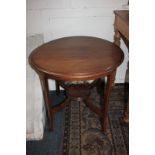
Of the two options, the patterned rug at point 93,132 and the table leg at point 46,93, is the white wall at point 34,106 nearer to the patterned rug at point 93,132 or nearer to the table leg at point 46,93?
the table leg at point 46,93

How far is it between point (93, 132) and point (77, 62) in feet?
1.83

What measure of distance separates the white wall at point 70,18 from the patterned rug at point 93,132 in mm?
598

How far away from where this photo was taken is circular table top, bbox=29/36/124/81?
1105mm

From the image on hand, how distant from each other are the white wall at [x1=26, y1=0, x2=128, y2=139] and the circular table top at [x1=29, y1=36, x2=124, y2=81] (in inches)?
10.2

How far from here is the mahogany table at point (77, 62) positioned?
43.7 inches

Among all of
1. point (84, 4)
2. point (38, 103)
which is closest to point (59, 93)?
point (38, 103)

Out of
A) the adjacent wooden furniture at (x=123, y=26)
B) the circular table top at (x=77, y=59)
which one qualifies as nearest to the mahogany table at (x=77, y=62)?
the circular table top at (x=77, y=59)

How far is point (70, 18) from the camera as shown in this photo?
1.70 meters

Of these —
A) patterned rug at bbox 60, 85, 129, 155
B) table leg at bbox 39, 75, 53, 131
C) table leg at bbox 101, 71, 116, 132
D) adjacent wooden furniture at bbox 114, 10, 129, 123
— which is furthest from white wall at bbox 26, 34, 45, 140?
adjacent wooden furniture at bbox 114, 10, 129, 123

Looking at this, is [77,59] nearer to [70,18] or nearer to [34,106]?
[34,106]

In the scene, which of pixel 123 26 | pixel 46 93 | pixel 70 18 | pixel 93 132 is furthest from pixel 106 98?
pixel 70 18

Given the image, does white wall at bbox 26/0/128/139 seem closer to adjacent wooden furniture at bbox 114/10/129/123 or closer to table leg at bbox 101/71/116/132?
adjacent wooden furniture at bbox 114/10/129/123
